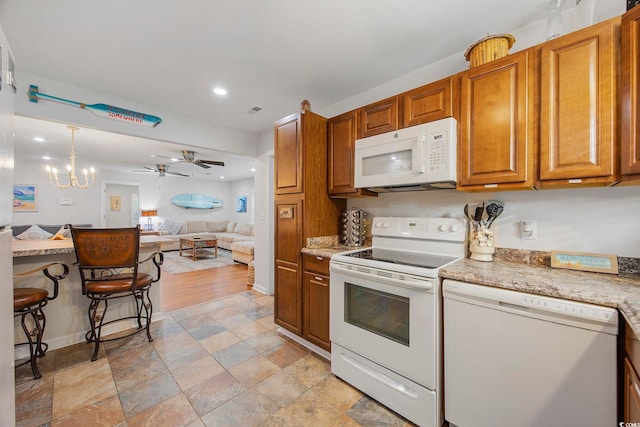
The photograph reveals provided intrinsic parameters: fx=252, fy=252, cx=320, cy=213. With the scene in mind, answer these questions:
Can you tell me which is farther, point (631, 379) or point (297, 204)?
point (297, 204)

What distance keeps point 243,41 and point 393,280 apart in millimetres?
2040

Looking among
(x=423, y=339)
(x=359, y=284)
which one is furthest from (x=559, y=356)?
(x=359, y=284)

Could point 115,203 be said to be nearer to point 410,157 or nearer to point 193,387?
point 193,387

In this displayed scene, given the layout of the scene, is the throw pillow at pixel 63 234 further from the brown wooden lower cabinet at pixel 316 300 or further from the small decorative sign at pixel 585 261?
the small decorative sign at pixel 585 261

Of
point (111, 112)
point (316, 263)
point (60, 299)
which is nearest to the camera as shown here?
point (316, 263)

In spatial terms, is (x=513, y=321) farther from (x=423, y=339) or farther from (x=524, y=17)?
(x=524, y=17)

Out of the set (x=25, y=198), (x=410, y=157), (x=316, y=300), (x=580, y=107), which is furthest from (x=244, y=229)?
(x=580, y=107)

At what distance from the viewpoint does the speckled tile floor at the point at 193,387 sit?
5.11 ft

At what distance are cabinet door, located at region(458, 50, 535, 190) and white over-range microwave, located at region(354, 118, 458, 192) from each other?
0.10 meters

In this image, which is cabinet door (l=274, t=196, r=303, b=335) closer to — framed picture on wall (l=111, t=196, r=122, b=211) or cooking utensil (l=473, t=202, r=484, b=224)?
cooking utensil (l=473, t=202, r=484, b=224)

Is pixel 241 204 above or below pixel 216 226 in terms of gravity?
above

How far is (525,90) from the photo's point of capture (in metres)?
1.48

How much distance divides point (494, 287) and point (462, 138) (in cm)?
98

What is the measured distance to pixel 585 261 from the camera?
4.81 ft
